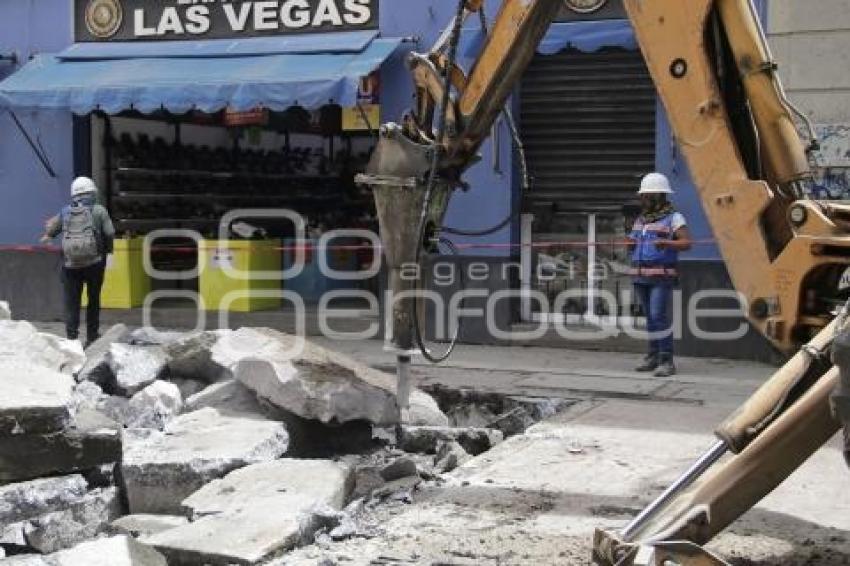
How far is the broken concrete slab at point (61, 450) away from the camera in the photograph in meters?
6.29

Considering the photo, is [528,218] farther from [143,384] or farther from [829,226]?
[829,226]

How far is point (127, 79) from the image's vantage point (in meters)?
12.5

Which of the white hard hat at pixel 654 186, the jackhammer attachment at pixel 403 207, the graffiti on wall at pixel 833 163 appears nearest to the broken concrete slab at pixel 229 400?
the jackhammer attachment at pixel 403 207

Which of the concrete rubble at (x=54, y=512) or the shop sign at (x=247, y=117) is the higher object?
the shop sign at (x=247, y=117)

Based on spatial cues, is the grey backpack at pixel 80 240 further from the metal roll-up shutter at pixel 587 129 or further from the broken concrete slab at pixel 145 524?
the broken concrete slab at pixel 145 524

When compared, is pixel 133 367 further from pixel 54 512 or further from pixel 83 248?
pixel 83 248

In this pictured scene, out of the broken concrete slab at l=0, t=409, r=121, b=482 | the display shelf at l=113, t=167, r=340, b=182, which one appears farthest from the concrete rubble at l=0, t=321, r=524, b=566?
the display shelf at l=113, t=167, r=340, b=182

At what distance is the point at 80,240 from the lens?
11086mm

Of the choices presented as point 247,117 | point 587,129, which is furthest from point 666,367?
point 247,117

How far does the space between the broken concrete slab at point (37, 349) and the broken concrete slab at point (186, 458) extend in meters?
1.32

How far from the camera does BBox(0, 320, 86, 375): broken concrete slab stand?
8.01 m

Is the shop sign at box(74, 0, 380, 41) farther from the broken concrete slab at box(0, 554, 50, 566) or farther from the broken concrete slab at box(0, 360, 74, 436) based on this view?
the broken concrete slab at box(0, 554, 50, 566)

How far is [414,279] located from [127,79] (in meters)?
7.21

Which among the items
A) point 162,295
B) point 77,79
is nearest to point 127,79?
point 77,79
